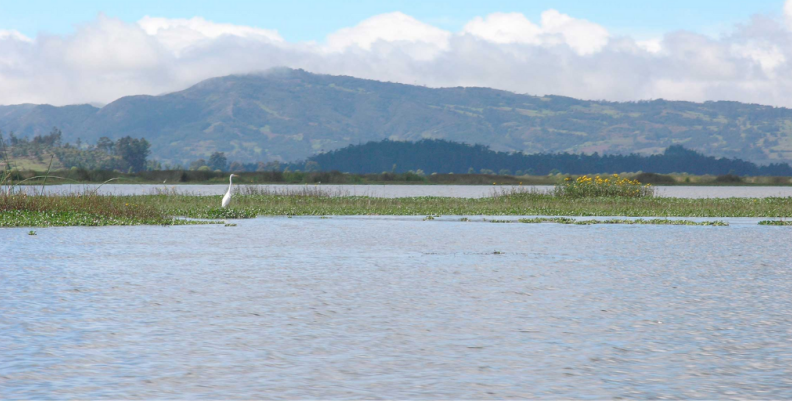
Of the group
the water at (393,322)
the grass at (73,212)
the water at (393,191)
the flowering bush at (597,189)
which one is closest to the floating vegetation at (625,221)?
the water at (393,322)

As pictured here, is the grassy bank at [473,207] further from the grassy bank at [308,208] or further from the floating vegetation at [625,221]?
the floating vegetation at [625,221]

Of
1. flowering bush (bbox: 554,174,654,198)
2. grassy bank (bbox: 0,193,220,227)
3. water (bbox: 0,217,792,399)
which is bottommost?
water (bbox: 0,217,792,399)

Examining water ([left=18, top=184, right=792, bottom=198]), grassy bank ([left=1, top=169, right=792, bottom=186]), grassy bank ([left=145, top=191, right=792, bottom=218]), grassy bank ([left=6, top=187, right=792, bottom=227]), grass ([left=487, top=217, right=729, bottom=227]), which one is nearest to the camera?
grassy bank ([left=6, top=187, right=792, bottom=227])

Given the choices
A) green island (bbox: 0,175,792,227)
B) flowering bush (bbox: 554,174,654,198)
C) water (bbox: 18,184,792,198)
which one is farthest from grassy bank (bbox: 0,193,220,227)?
flowering bush (bbox: 554,174,654,198)

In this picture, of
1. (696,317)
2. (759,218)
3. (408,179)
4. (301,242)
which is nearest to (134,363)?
(696,317)

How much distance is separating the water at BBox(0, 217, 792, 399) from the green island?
489 inches

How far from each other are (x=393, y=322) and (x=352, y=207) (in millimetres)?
37949

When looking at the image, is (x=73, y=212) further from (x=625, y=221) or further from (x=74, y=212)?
(x=625, y=221)

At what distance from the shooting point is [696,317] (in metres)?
13.3

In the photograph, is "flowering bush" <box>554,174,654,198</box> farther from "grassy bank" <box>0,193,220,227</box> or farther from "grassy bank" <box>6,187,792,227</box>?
"grassy bank" <box>0,193,220,227</box>

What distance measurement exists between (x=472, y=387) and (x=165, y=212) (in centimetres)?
3616

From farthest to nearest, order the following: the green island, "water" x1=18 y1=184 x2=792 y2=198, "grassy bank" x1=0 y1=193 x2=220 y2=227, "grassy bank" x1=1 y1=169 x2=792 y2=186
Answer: "grassy bank" x1=1 y1=169 x2=792 y2=186, "water" x1=18 y1=184 x2=792 y2=198, the green island, "grassy bank" x1=0 y1=193 x2=220 y2=227

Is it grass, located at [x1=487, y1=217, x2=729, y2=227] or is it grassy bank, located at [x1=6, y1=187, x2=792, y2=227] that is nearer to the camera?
grassy bank, located at [x1=6, y1=187, x2=792, y2=227]

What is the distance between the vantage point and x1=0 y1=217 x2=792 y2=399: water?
924cm
